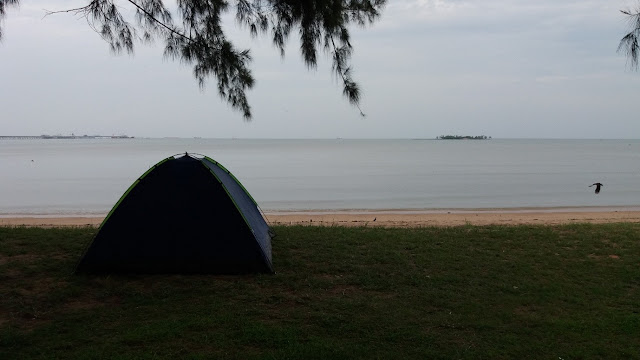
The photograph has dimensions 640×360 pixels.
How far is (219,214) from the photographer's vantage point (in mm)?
7242

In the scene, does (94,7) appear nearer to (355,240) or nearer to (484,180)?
(355,240)

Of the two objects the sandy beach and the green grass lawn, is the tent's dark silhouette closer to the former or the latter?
the green grass lawn

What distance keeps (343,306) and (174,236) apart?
2.58 meters

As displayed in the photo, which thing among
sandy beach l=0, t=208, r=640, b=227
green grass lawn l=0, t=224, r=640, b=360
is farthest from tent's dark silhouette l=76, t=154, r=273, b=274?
sandy beach l=0, t=208, r=640, b=227

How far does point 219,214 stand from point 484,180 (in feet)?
98.8

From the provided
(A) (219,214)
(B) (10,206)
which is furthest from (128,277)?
(B) (10,206)

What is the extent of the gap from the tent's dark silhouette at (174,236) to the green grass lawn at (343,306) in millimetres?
202

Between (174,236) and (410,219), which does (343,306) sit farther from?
(410,219)

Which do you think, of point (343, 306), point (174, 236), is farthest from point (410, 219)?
point (343, 306)

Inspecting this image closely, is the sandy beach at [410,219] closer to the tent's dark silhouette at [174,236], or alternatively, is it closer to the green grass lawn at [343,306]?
the green grass lawn at [343,306]

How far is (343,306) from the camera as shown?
612 centimetres

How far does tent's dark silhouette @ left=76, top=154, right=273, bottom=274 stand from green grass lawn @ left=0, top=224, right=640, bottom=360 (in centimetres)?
20

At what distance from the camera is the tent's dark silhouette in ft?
23.4

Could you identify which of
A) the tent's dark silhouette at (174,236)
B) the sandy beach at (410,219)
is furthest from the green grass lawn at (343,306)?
the sandy beach at (410,219)
